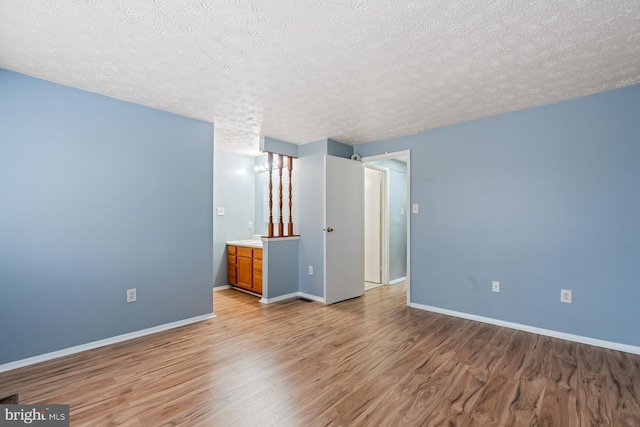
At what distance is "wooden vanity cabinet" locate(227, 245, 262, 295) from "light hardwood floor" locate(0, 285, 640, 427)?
121 cm

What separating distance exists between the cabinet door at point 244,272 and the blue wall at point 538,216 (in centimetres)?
232

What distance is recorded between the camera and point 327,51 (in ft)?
6.38

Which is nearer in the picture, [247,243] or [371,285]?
[247,243]

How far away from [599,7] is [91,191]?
3.73 metres

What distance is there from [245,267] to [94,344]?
209cm

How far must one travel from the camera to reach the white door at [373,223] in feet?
16.5

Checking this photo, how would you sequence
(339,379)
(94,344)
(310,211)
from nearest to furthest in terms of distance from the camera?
(339,379), (94,344), (310,211)

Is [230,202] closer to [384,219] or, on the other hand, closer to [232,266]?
[232,266]

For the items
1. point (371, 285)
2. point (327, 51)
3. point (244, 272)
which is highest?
point (327, 51)

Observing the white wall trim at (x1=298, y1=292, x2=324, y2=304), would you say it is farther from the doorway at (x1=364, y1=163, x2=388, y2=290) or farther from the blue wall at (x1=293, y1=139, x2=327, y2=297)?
the doorway at (x1=364, y1=163, x2=388, y2=290)

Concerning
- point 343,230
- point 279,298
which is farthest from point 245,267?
point 343,230

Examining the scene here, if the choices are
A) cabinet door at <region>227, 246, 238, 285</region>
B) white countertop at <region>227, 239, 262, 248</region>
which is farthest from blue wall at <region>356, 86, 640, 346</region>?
cabinet door at <region>227, 246, 238, 285</region>

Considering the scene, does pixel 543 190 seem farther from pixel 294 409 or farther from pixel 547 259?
pixel 294 409

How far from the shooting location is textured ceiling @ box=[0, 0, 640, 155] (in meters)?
1.57
